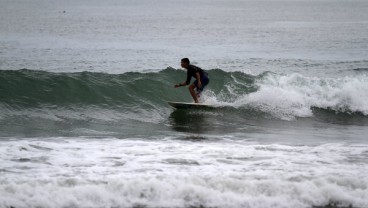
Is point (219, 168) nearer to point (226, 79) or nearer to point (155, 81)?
point (155, 81)

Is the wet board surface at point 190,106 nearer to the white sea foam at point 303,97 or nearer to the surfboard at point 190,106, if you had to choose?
the surfboard at point 190,106

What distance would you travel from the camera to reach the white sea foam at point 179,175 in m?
7.23

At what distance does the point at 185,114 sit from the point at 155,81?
394cm

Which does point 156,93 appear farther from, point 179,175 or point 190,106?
point 179,175

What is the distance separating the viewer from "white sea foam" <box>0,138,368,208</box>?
7234 mm

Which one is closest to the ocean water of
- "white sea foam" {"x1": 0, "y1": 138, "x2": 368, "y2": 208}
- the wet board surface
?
"white sea foam" {"x1": 0, "y1": 138, "x2": 368, "y2": 208}

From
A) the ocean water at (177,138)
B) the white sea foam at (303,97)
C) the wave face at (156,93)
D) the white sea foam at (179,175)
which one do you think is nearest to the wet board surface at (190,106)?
the ocean water at (177,138)

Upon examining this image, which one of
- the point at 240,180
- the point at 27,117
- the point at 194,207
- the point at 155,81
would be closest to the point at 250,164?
the point at 240,180

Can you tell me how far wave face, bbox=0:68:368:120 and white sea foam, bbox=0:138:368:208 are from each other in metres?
4.88

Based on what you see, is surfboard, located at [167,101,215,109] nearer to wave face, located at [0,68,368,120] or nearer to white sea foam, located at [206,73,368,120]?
wave face, located at [0,68,368,120]

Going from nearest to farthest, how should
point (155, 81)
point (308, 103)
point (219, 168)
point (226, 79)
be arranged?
point (219, 168), point (308, 103), point (155, 81), point (226, 79)

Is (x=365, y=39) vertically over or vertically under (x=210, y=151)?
over

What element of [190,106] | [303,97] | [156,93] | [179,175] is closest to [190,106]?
[190,106]

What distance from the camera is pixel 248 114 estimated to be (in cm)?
1505
